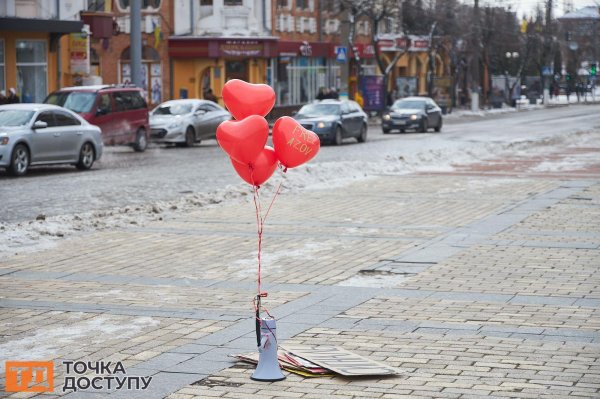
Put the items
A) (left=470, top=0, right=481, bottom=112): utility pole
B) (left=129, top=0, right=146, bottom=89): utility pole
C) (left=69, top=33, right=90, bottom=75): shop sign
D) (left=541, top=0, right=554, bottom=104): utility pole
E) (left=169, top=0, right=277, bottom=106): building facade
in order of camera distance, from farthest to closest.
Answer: (left=541, top=0, right=554, bottom=104): utility pole < (left=470, top=0, right=481, bottom=112): utility pole < (left=169, top=0, right=277, bottom=106): building facade < (left=69, top=33, right=90, bottom=75): shop sign < (left=129, top=0, right=146, bottom=89): utility pole

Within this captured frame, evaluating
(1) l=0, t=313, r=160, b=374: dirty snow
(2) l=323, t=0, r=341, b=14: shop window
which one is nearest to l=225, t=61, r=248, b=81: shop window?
(2) l=323, t=0, r=341, b=14: shop window

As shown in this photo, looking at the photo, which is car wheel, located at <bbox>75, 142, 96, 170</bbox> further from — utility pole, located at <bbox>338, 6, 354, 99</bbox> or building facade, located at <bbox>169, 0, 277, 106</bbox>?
utility pole, located at <bbox>338, 6, 354, 99</bbox>

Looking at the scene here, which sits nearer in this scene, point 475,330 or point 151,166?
point 475,330

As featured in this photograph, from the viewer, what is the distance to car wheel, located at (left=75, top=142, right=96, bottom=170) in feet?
91.1

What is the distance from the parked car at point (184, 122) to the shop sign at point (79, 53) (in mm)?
8041

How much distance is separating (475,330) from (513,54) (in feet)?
302

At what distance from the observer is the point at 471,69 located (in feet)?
291

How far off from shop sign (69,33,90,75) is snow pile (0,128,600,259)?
50.1 feet

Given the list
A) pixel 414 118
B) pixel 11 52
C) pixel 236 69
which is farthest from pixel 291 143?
pixel 236 69

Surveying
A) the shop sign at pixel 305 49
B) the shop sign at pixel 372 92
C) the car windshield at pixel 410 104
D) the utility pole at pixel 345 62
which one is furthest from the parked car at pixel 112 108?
the shop sign at pixel 305 49

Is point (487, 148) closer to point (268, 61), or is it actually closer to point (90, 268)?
point (90, 268)

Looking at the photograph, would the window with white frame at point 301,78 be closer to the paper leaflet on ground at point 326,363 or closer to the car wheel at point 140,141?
the car wheel at point 140,141

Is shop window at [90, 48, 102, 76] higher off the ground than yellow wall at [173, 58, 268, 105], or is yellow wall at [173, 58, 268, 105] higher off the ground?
shop window at [90, 48, 102, 76]

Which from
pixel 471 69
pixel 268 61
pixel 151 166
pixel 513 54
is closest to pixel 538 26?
pixel 471 69
